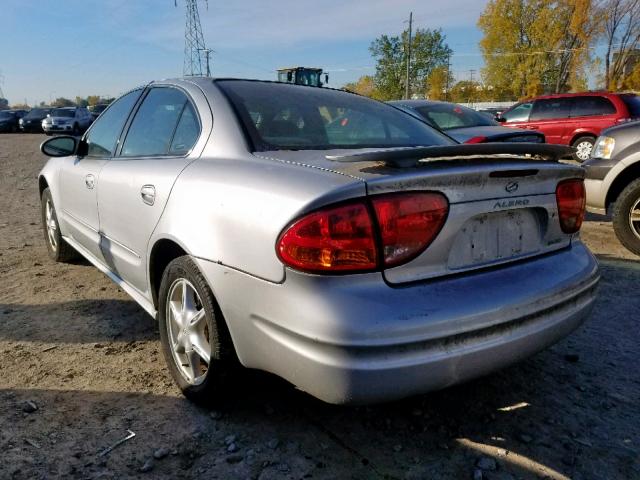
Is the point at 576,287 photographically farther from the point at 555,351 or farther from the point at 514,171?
the point at 555,351

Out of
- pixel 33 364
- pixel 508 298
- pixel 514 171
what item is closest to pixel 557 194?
pixel 514 171

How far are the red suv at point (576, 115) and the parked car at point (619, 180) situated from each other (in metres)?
6.93

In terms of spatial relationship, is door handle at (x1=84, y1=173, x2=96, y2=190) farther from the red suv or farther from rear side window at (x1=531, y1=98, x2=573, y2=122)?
rear side window at (x1=531, y1=98, x2=573, y2=122)

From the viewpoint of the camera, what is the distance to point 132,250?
109 inches

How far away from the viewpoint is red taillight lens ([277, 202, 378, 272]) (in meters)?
1.66

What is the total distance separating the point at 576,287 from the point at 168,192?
1806 mm

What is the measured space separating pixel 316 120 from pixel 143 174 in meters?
0.93

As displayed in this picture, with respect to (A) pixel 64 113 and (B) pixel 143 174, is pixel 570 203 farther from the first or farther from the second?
(A) pixel 64 113

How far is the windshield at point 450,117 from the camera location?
Result: 308 inches

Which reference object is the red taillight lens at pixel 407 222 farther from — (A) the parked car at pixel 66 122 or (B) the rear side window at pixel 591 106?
(A) the parked car at pixel 66 122

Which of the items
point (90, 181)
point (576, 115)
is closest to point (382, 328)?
point (90, 181)

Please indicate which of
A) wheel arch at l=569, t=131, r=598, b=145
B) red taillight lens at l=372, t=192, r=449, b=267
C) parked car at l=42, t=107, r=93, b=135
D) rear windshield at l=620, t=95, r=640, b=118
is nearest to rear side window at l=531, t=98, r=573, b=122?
wheel arch at l=569, t=131, r=598, b=145

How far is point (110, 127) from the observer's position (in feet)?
11.7

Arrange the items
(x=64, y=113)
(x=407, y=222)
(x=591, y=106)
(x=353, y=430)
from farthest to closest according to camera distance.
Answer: (x=64, y=113) → (x=591, y=106) → (x=353, y=430) → (x=407, y=222)
